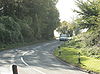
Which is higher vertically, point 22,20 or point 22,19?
point 22,19

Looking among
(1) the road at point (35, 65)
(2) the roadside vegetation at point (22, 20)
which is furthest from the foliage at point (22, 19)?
(1) the road at point (35, 65)

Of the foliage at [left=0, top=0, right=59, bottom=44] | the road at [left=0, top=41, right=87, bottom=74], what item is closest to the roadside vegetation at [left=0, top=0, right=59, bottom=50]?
the foliage at [left=0, top=0, right=59, bottom=44]

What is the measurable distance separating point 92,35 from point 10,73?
15809 mm

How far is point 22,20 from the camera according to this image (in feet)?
149

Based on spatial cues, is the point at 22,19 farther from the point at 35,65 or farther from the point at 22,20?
the point at 35,65

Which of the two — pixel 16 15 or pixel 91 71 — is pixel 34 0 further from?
pixel 91 71

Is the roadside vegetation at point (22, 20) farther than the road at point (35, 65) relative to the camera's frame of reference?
Yes

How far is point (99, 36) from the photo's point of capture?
25.6m

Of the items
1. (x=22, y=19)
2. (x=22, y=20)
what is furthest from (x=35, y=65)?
(x=22, y=19)

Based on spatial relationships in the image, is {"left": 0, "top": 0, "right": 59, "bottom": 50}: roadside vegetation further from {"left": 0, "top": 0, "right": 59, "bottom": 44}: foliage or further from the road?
the road

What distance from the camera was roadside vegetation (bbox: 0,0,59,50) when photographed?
3710 centimetres

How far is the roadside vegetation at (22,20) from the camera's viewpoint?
3710 cm

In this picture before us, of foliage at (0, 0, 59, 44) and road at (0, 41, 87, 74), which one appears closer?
road at (0, 41, 87, 74)

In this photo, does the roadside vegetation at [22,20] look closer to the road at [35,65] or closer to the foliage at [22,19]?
the foliage at [22,19]
